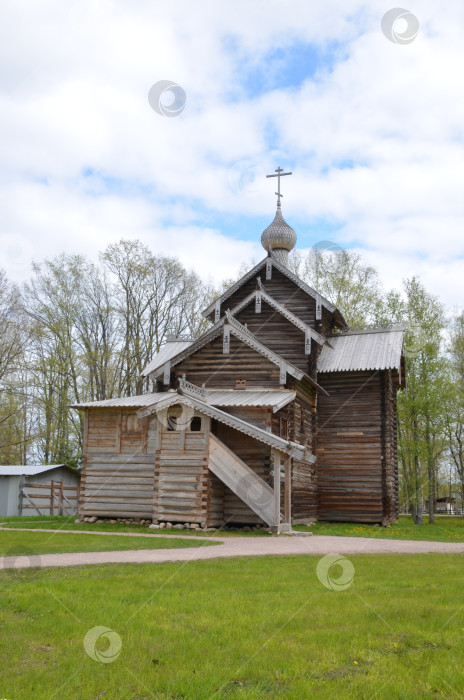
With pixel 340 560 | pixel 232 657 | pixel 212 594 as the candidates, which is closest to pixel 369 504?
pixel 340 560

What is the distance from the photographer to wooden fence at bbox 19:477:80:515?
3481cm

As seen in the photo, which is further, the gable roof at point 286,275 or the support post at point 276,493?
the gable roof at point 286,275

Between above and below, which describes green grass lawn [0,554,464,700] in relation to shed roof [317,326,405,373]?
below

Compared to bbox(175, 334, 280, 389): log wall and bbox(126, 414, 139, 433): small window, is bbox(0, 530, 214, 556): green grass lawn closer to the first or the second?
bbox(126, 414, 139, 433): small window

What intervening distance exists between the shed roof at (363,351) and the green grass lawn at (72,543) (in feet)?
45.5

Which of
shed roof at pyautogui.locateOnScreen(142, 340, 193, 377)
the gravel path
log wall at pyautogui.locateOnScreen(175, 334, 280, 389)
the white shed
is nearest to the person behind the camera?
the gravel path

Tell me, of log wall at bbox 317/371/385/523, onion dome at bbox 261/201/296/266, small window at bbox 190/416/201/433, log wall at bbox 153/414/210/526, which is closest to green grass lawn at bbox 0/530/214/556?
log wall at bbox 153/414/210/526

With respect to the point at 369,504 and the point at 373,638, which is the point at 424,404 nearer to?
the point at 369,504

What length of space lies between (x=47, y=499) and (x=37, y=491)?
0.94m

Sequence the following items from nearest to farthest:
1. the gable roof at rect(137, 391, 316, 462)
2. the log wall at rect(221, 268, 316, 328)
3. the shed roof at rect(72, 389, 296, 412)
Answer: the gable roof at rect(137, 391, 316, 462) → the shed roof at rect(72, 389, 296, 412) → the log wall at rect(221, 268, 316, 328)

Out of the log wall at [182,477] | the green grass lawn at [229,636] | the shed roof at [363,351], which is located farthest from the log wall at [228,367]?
the green grass lawn at [229,636]

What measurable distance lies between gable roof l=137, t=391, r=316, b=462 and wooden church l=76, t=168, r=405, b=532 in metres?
0.03

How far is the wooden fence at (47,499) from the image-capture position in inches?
1371

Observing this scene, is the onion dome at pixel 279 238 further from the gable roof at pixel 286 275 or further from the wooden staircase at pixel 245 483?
the wooden staircase at pixel 245 483
